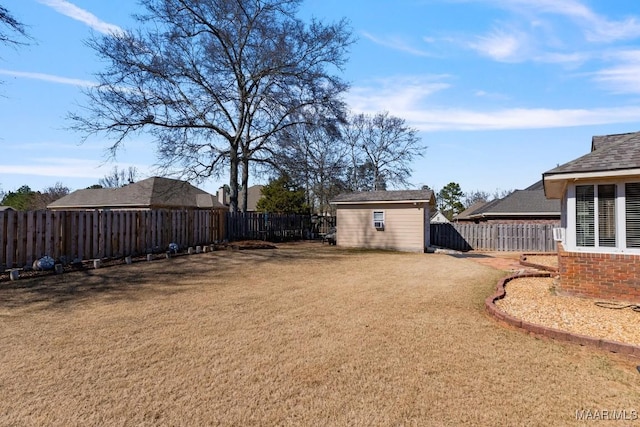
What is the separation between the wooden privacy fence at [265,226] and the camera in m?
17.4

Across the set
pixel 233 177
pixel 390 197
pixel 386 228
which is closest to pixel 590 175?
pixel 390 197

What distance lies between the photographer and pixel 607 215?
6027 millimetres

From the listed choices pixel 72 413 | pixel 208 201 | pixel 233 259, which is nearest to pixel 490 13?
pixel 233 259

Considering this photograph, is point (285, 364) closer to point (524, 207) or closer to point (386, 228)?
point (386, 228)


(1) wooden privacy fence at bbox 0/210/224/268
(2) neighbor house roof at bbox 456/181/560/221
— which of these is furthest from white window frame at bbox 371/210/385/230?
(2) neighbor house roof at bbox 456/181/560/221

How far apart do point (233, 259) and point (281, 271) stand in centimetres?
284

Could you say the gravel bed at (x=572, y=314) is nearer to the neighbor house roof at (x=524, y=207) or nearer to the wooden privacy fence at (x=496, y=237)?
the wooden privacy fence at (x=496, y=237)

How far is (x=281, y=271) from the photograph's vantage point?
31.0 feet

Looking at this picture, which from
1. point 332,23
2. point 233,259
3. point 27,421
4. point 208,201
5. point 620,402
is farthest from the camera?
point 208,201

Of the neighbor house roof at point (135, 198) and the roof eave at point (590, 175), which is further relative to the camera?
the neighbor house roof at point (135, 198)

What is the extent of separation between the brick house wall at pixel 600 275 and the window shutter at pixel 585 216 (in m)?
0.26

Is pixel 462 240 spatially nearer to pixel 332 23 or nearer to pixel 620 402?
pixel 332 23

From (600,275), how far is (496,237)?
1374 centimetres

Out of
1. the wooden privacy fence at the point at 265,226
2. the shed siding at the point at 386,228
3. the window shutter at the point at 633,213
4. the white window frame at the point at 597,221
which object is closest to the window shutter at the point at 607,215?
the white window frame at the point at 597,221
